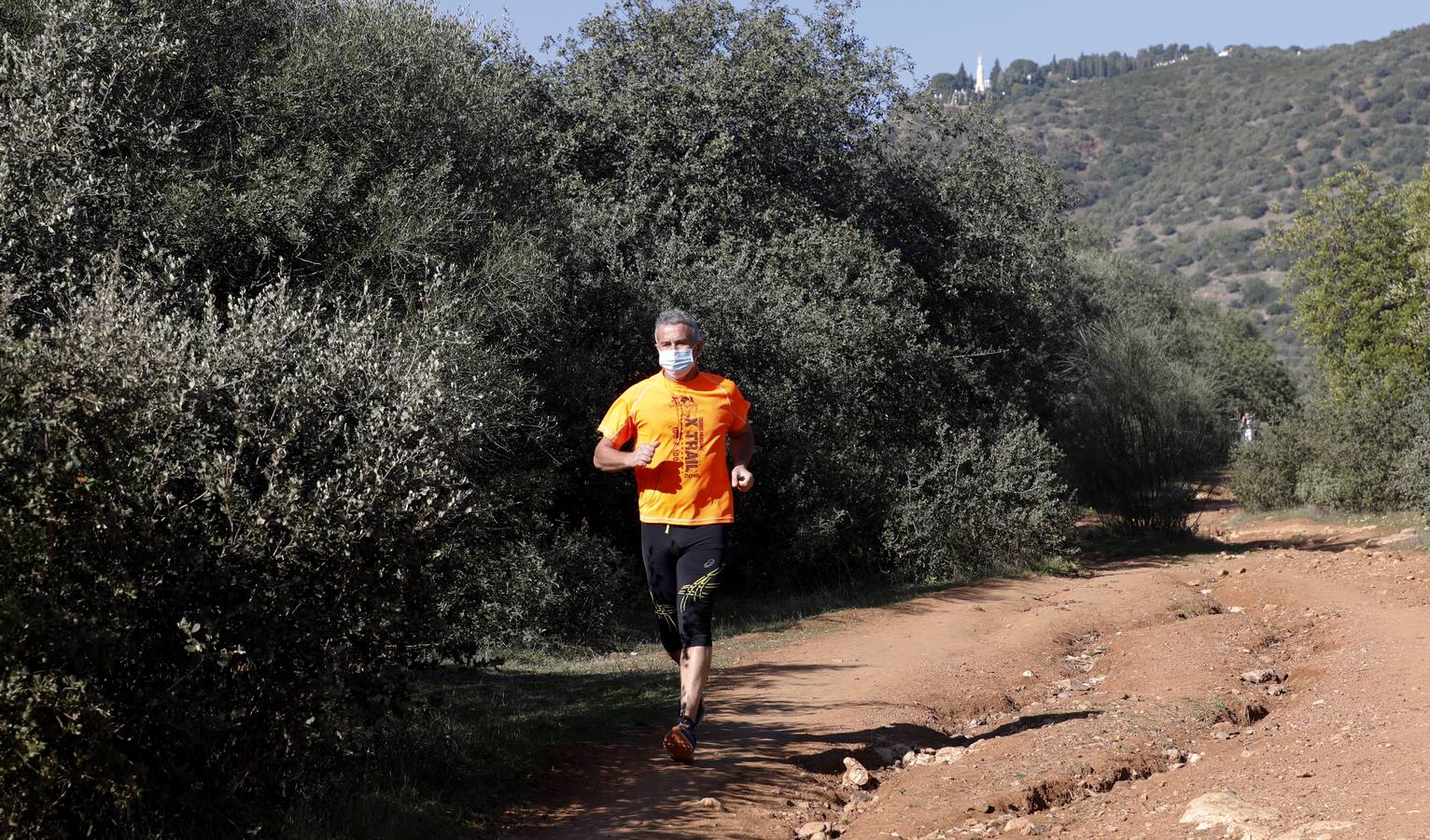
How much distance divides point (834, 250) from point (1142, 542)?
923 centimetres

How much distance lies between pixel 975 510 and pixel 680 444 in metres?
12.7

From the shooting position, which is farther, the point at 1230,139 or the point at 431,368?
the point at 1230,139

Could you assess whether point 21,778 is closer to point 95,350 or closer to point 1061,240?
point 95,350

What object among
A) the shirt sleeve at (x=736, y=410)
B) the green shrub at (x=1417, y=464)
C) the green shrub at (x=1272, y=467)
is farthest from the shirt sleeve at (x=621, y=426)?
the green shrub at (x=1272, y=467)

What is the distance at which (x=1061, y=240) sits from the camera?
81.4ft

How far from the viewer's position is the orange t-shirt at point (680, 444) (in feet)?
21.0

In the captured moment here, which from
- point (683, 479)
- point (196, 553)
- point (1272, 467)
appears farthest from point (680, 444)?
point (1272, 467)

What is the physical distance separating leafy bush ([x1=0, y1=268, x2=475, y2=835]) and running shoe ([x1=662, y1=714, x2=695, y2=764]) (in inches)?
50.9

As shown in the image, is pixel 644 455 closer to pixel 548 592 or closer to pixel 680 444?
pixel 680 444

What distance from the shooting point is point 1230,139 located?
126 metres

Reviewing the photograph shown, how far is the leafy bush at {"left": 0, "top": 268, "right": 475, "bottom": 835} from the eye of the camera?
4.53 metres

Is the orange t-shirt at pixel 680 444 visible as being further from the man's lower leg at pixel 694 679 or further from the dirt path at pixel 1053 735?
the dirt path at pixel 1053 735

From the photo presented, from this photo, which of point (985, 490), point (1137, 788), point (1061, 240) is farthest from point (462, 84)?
point (1061, 240)

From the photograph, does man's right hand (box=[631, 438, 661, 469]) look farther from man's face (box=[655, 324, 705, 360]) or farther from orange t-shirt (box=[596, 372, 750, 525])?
man's face (box=[655, 324, 705, 360])
